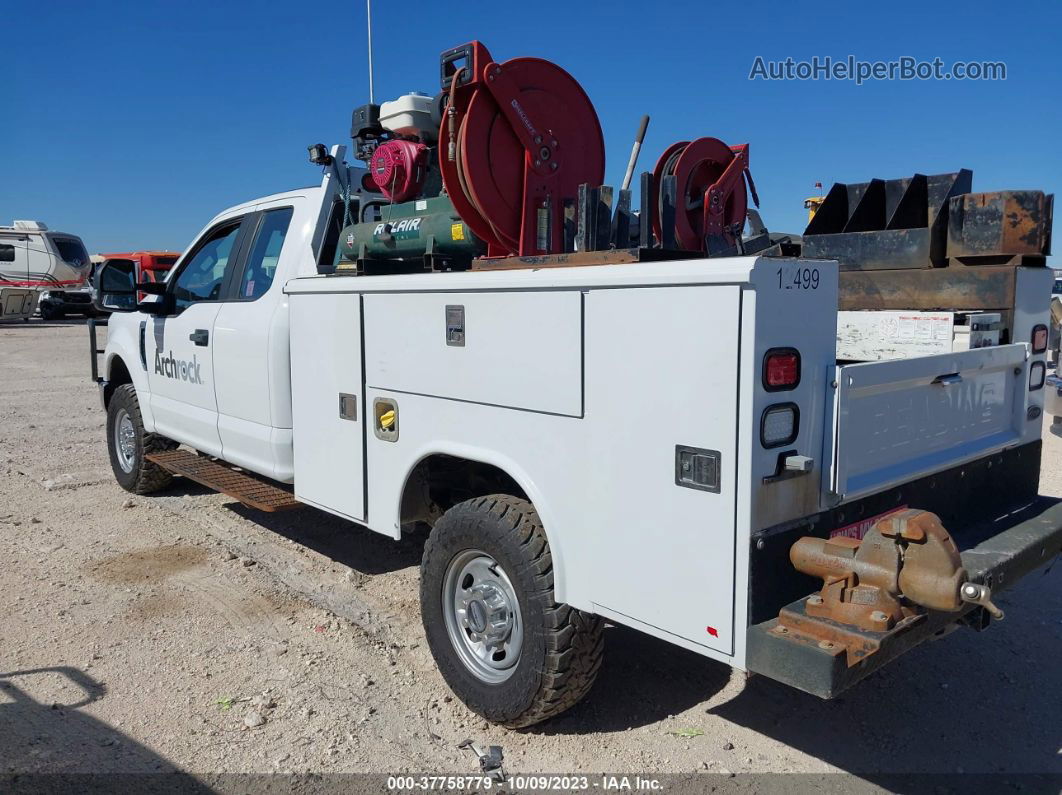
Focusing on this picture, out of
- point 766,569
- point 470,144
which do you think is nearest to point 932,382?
point 766,569

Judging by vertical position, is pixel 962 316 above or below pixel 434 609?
above

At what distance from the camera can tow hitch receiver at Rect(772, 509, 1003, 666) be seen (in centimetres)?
251

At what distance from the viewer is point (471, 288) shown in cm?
343

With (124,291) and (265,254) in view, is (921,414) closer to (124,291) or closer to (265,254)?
(265,254)

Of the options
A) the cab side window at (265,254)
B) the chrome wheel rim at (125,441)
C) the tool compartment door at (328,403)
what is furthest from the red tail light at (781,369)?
the chrome wheel rim at (125,441)

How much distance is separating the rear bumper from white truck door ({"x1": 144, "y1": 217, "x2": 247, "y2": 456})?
3.97m

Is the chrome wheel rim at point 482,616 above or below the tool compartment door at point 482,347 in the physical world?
below

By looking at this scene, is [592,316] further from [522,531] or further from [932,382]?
[932,382]

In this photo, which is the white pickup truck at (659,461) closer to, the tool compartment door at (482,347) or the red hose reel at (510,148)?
the tool compartment door at (482,347)

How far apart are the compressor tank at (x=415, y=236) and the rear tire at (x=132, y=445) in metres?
2.83

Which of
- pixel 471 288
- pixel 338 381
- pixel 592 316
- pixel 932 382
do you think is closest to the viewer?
pixel 592 316

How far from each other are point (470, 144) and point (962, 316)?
7.27ft

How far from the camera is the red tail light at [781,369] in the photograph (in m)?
2.59

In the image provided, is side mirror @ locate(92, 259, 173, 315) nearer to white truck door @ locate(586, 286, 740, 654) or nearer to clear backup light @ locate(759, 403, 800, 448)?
white truck door @ locate(586, 286, 740, 654)
